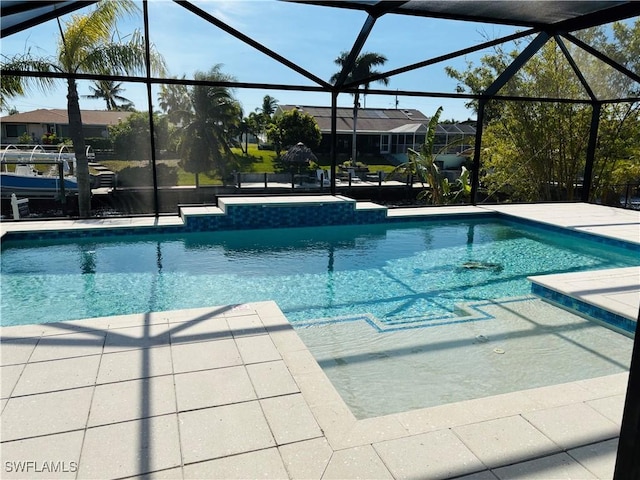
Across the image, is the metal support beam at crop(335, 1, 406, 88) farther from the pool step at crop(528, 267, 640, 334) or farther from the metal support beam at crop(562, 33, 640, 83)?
the pool step at crop(528, 267, 640, 334)

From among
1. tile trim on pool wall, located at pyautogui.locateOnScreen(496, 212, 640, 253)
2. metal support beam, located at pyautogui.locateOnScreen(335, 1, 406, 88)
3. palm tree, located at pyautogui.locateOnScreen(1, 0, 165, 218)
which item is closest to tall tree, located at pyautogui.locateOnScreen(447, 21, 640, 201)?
tile trim on pool wall, located at pyautogui.locateOnScreen(496, 212, 640, 253)

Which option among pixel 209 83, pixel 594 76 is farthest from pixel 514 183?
pixel 209 83

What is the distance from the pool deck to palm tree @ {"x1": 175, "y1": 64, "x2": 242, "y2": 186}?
21.2 meters

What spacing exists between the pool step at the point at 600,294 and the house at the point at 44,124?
32.4m

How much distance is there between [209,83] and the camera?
8.16 meters

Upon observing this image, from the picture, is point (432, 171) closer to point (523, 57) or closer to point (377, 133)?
point (523, 57)

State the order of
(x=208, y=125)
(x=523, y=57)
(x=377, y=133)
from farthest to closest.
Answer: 1. (x=377, y=133)
2. (x=208, y=125)
3. (x=523, y=57)

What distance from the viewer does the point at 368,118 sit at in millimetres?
33875

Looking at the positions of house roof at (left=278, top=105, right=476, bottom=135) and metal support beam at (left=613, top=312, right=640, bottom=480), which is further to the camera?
house roof at (left=278, top=105, right=476, bottom=135)

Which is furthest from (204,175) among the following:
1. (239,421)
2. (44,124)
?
(239,421)

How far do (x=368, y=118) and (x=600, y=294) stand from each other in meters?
30.6

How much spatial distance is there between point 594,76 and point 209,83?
8622 millimetres

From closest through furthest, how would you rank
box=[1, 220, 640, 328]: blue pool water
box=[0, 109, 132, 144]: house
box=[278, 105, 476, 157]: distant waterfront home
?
box=[1, 220, 640, 328]: blue pool water < box=[278, 105, 476, 157]: distant waterfront home < box=[0, 109, 132, 144]: house

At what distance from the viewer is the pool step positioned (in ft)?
14.6
